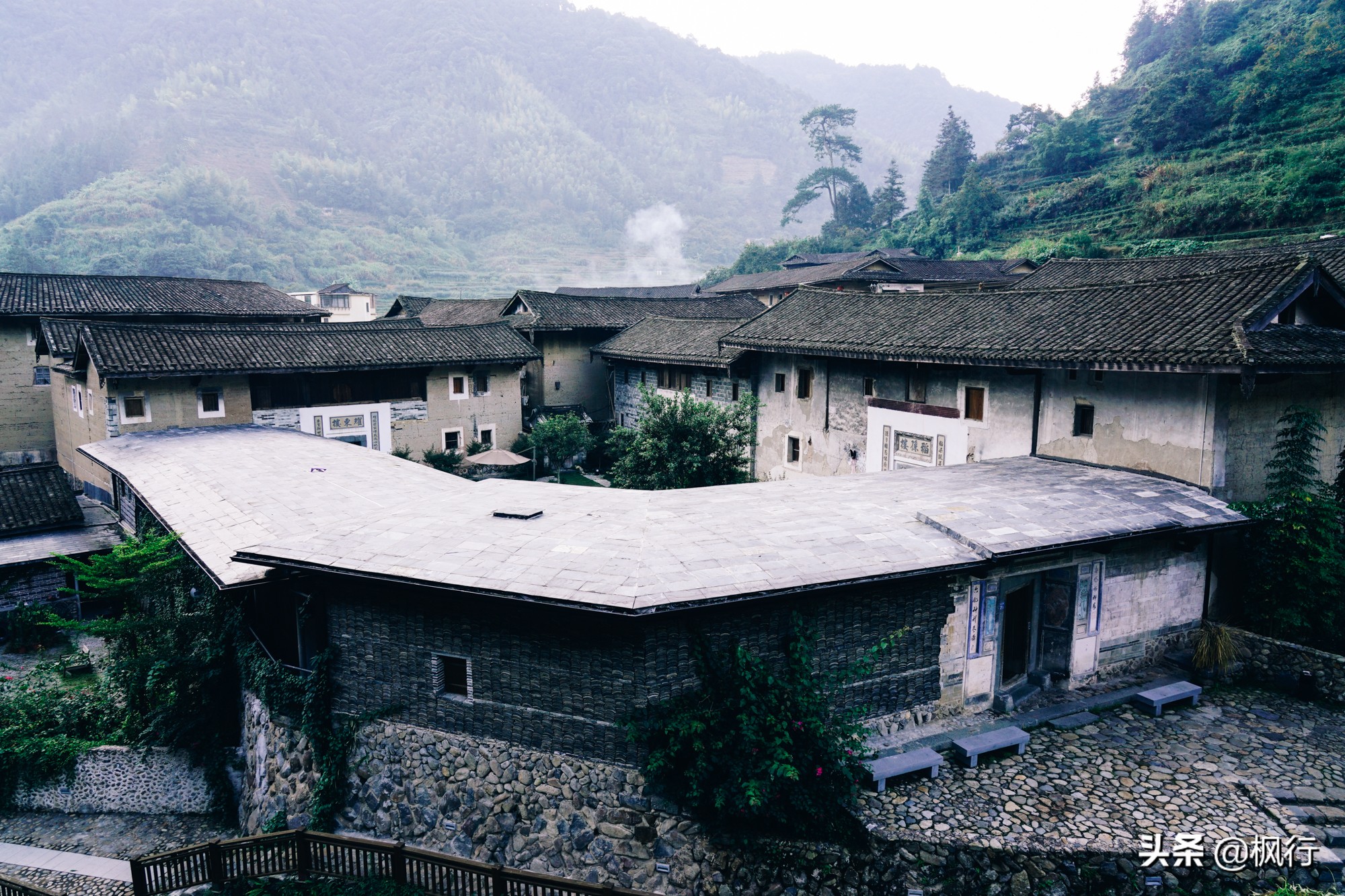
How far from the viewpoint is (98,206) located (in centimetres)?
8212

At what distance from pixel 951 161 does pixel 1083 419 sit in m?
62.6

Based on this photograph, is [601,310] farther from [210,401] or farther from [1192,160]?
[1192,160]

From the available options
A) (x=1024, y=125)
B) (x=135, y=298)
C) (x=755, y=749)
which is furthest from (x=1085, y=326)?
(x=1024, y=125)

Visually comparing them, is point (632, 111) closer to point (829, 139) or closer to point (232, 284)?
point (829, 139)

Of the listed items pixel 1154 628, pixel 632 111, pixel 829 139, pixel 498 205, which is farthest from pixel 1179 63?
pixel 632 111

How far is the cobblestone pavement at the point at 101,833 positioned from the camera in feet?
37.3

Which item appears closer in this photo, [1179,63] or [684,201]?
[1179,63]

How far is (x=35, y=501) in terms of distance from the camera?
59.1 ft

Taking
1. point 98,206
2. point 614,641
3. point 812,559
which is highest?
point 98,206

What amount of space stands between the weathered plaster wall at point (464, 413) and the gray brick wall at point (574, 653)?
53.2 feet

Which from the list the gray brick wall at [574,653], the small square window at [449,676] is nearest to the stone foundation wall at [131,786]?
the gray brick wall at [574,653]

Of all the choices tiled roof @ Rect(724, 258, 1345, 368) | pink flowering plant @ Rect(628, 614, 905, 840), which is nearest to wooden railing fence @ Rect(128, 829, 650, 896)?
pink flowering plant @ Rect(628, 614, 905, 840)

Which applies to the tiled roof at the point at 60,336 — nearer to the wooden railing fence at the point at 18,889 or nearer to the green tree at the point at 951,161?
the wooden railing fence at the point at 18,889

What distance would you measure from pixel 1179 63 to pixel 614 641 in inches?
2568
